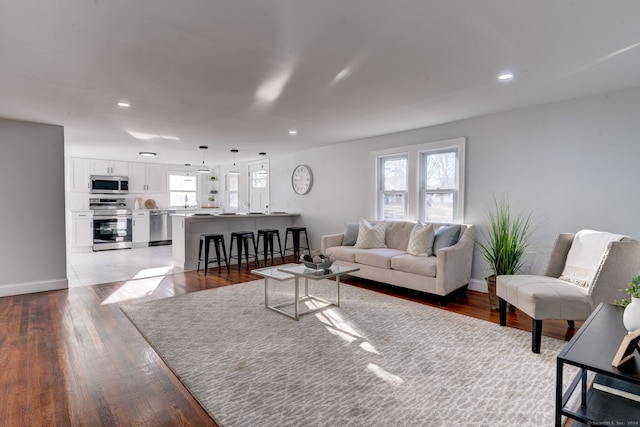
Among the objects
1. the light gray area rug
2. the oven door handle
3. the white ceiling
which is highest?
the white ceiling

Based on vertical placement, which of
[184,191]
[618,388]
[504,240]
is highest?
[184,191]

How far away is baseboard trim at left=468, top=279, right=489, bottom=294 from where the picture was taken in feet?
14.5

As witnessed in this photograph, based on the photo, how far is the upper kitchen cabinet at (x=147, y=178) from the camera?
8.87 metres

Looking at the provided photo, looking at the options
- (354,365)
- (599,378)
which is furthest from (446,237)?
(599,378)

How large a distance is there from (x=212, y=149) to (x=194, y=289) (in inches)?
136

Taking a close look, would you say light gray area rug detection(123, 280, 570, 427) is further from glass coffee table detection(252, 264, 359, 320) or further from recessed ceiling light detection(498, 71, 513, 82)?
recessed ceiling light detection(498, 71, 513, 82)

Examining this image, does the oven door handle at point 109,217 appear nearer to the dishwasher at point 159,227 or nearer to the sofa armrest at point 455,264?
the dishwasher at point 159,227

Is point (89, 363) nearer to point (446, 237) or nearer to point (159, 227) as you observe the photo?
point (446, 237)

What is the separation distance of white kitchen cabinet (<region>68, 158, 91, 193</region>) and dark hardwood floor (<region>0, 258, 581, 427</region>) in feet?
15.5

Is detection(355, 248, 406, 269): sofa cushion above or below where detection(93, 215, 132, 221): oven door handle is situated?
below

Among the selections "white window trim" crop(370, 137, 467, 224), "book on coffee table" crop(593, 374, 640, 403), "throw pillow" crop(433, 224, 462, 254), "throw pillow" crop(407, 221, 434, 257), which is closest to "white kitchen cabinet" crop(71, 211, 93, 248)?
"white window trim" crop(370, 137, 467, 224)

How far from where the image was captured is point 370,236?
512 cm

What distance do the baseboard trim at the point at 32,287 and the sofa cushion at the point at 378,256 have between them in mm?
4223

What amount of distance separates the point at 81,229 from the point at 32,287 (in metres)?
3.85
